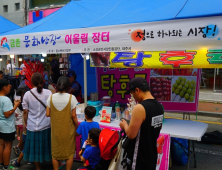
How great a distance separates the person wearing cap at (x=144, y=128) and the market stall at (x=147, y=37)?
41.2 inches

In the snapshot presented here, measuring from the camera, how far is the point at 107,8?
4.44 m

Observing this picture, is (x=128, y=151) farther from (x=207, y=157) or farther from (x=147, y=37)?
(x=207, y=157)

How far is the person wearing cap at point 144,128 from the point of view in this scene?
2258mm

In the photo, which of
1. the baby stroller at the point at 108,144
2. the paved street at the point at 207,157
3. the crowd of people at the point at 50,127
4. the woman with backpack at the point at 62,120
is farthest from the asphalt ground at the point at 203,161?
the baby stroller at the point at 108,144

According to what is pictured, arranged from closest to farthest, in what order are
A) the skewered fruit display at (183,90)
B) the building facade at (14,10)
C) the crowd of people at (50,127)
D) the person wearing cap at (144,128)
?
the person wearing cap at (144,128)
the crowd of people at (50,127)
the skewered fruit display at (183,90)
the building facade at (14,10)

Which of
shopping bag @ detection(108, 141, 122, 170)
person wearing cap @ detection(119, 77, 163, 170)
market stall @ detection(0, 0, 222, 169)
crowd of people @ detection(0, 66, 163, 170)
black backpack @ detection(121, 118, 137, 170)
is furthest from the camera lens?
crowd of people @ detection(0, 66, 163, 170)

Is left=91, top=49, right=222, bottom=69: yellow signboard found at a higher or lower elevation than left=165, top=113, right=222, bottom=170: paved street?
higher

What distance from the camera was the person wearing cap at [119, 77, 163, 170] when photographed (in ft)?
7.41

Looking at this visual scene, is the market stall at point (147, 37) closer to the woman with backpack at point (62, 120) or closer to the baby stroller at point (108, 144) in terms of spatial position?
the woman with backpack at point (62, 120)

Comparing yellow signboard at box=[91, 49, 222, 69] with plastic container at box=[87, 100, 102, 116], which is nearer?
yellow signboard at box=[91, 49, 222, 69]

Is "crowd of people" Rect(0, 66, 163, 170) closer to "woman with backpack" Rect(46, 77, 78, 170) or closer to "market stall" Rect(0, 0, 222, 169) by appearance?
"woman with backpack" Rect(46, 77, 78, 170)

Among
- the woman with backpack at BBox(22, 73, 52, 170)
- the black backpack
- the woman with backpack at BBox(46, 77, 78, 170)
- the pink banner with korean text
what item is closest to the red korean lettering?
the pink banner with korean text

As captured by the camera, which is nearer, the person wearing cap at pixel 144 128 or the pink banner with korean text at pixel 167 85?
the person wearing cap at pixel 144 128

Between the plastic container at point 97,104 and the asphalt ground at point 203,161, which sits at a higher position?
the plastic container at point 97,104
